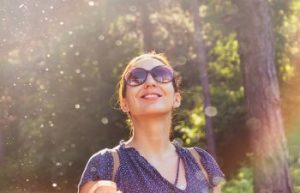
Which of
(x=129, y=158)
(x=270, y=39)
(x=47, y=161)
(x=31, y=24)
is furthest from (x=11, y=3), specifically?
(x=129, y=158)

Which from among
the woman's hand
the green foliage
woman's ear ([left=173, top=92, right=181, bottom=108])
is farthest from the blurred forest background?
the woman's hand

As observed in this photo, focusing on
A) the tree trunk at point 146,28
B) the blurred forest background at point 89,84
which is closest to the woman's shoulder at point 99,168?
the blurred forest background at point 89,84

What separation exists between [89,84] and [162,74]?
59.9 feet

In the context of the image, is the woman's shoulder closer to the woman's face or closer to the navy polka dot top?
the navy polka dot top

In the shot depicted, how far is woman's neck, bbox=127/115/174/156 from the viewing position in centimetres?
281

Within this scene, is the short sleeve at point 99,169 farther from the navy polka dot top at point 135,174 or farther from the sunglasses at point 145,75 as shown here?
the sunglasses at point 145,75

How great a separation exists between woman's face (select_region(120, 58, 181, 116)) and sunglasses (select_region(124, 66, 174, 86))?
14 millimetres

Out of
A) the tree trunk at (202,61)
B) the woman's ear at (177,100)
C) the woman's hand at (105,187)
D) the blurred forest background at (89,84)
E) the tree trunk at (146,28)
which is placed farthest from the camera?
the tree trunk at (146,28)

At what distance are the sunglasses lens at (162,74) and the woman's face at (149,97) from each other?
2cm

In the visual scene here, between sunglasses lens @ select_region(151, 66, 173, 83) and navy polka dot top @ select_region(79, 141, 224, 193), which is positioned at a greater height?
sunglasses lens @ select_region(151, 66, 173, 83)

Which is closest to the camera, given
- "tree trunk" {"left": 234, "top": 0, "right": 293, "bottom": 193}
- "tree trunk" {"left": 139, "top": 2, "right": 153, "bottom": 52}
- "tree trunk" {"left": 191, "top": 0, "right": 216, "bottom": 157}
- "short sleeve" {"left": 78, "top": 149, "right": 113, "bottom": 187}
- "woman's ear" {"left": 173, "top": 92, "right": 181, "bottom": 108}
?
"short sleeve" {"left": 78, "top": 149, "right": 113, "bottom": 187}

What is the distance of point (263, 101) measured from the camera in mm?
10273

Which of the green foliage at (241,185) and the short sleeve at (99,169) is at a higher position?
the short sleeve at (99,169)

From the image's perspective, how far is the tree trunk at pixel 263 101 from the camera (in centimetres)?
1030
